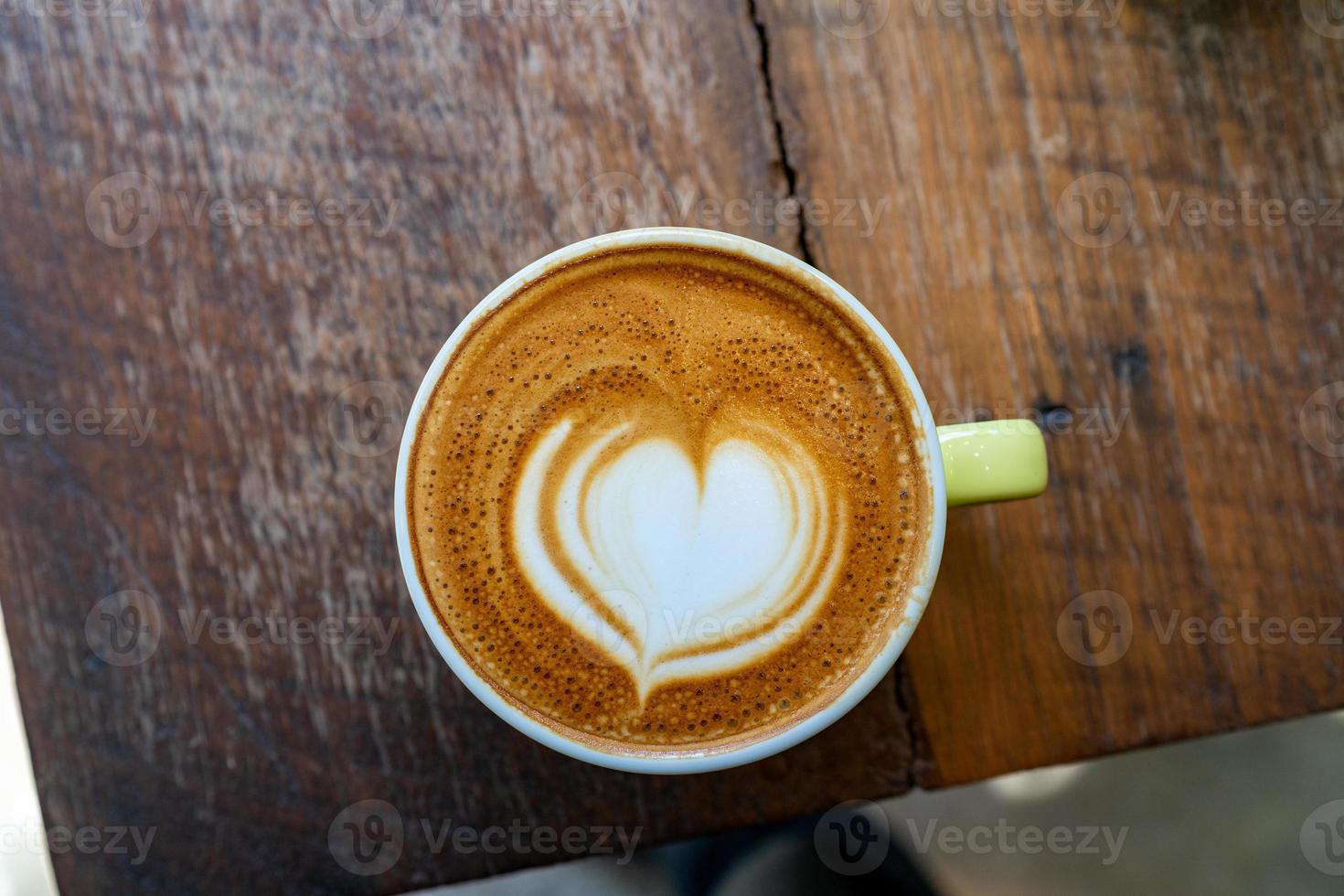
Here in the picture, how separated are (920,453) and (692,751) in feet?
0.90

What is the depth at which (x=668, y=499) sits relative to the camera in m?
0.66

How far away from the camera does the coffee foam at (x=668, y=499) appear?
2.13 feet

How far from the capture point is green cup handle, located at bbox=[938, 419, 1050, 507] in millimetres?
669

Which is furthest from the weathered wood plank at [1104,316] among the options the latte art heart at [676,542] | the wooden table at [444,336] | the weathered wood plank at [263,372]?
the latte art heart at [676,542]

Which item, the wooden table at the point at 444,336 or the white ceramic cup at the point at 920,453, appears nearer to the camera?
the white ceramic cup at the point at 920,453

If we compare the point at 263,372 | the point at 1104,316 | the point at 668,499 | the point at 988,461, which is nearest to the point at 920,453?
the point at 988,461

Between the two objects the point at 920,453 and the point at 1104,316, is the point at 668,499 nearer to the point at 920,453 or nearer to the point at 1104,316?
the point at 920,453

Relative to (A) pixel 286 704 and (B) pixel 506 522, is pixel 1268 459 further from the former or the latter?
(A) pixel 286 704

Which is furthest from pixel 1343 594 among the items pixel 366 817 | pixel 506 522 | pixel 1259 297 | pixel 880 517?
pixel 366 817

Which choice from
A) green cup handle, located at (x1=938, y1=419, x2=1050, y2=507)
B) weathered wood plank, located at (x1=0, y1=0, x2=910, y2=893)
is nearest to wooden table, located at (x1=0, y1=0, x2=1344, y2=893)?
weathered wood plank, located at (x1=0, y1=0, x2=910, y2=893)

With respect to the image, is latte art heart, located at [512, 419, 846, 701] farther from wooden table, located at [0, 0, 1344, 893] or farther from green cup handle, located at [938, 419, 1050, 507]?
wooden table, located at [0, 0, 1344, 893]

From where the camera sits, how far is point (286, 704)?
83cm

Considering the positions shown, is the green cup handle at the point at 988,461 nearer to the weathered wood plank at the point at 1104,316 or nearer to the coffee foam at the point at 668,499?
the coffee foam at the point at 668,499

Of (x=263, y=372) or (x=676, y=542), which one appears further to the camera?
(x=263, y=372)
